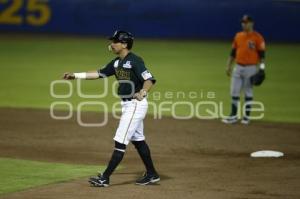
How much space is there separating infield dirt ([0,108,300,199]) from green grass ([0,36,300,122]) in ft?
6.34

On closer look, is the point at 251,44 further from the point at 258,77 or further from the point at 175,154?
the point at 175,154

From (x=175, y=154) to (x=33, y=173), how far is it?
258 cm

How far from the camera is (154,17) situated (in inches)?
1150

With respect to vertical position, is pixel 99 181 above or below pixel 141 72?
below

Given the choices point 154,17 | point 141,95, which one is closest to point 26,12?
point 154,17

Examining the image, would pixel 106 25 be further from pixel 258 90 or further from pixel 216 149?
pixel 216 149

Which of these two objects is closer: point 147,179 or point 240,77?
point 147,179

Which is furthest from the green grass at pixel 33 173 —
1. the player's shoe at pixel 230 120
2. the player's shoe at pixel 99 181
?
the player's shoe at pixel 230 120

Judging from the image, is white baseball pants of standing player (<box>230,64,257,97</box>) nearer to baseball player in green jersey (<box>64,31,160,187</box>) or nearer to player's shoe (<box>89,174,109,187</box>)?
baseball player in green jersey (<box>64,31,160,187</box>)

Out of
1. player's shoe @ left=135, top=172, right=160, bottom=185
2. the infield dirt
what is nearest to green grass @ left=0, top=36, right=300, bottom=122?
the infield dirt

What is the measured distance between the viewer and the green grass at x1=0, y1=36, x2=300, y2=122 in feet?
58.3

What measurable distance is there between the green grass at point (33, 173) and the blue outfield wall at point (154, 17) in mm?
Answer: 18668

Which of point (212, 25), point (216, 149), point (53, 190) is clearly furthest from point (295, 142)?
point (212, 25)

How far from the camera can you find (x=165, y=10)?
29078 millimetres
